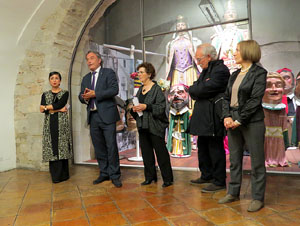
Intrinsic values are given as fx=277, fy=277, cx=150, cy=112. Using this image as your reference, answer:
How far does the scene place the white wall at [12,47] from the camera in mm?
4324

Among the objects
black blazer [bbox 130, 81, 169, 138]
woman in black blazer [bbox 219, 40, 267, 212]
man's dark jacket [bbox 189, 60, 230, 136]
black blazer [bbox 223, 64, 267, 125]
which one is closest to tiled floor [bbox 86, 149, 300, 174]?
black blazer [bbox 130, 81, 169, 138]

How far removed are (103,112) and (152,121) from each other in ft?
2.11

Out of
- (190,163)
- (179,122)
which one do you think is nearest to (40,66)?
(179,122)

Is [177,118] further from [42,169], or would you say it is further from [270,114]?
[42,169]

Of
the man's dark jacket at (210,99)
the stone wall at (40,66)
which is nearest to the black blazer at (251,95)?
the man's dark jacket at (210,99)

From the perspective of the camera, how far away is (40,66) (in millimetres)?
4566

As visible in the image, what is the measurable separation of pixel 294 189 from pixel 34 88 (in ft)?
13.2

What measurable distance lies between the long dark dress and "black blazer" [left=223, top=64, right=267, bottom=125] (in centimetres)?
240

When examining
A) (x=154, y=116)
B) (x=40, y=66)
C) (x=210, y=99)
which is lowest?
(x=154, y=116)

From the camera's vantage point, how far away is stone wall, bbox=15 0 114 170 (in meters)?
4.50

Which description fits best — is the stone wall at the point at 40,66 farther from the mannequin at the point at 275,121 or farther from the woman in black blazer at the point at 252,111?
the woman in black blazer at the point at 252,111

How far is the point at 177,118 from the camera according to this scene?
504 centimetres

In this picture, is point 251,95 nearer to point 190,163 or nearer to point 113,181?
point 113,181

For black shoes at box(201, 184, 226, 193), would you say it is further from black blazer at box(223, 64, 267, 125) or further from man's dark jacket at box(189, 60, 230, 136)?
black blazer at box(223, 64, 267, 125)
